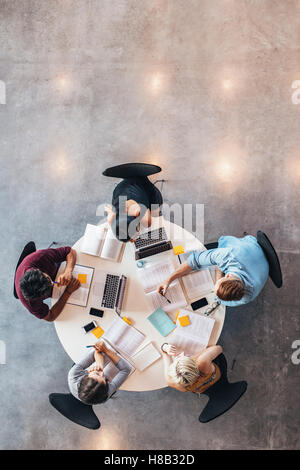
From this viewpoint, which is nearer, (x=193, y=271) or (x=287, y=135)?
(x=193, y=271)

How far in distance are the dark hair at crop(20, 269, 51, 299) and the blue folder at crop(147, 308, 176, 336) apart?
0.83m

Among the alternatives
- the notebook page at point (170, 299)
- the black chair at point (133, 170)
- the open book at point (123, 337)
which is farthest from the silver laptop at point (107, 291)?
the black chair at point (133, 170)

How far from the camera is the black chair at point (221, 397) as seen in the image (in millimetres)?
2436

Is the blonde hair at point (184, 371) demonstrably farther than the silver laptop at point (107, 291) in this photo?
No

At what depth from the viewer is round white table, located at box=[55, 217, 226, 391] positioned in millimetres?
2469

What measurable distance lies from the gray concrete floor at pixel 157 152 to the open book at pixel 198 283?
95 cm

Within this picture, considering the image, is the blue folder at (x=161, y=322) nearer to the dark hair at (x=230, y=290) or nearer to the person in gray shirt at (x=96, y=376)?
the person in gray shirt at (x=96, y=376)

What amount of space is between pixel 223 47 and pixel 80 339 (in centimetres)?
336

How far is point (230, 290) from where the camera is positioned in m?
2.14

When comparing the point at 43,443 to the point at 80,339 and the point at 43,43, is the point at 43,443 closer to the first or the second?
the point at 80,339

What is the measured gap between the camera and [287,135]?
11.4ft

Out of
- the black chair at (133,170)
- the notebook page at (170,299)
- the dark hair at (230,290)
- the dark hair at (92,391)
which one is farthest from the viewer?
the black chair at (133,170)

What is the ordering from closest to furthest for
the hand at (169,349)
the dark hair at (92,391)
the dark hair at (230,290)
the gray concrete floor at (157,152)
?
1. the dark hair at (230,290)
2. the dark hair at (92,391)
3. the hand at (169,349)
4. the gray concrete floor at (157,152)
